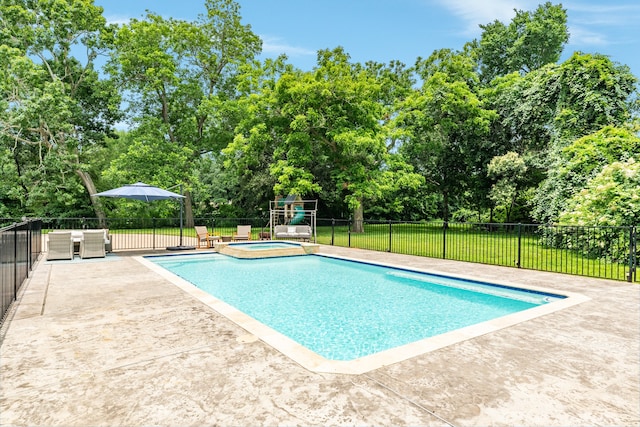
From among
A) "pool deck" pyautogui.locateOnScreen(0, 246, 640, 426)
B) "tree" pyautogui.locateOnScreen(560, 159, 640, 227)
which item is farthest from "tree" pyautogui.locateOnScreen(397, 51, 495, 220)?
"pool deck" pyautogui.locateOnScreen(0, 246, 640, 426)

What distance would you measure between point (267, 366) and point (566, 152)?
1515cm

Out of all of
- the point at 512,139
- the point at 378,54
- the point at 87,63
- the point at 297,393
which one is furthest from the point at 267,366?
the point at 87,63

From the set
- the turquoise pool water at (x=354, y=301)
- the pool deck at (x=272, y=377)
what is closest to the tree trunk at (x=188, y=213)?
the turquoise pool water at (x=354, y=301)

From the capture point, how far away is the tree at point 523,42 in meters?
27.1

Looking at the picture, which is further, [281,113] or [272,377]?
[281,113]

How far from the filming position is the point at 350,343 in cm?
446

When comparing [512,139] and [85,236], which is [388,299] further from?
[512,139]

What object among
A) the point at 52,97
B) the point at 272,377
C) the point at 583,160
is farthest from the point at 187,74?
the point at 272,377

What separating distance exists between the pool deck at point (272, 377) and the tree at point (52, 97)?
2259 centimetres

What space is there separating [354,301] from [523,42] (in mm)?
29058

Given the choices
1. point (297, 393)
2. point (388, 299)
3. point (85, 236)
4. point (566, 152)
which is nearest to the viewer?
point (297, 393)

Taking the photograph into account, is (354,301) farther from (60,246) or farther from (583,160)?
(583,160)

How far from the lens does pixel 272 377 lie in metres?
2.88

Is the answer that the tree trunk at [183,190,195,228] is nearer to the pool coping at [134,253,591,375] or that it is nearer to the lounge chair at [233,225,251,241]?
the lounge chair at [233,225,251,241]
